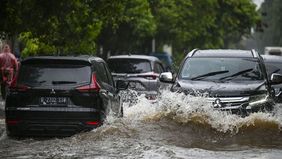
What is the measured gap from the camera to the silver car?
2105cm

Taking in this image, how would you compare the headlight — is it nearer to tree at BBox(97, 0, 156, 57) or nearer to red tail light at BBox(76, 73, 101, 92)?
red tail light at BBox(76, 73, 101, 92)

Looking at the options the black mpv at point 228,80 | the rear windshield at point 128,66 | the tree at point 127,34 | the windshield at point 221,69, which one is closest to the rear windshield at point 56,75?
the black mpv at point 228,80

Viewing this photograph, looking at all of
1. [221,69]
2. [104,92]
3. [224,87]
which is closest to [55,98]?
[104,92]

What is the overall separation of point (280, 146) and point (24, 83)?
4582 millimetres

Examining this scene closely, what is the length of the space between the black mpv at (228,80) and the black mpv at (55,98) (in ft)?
6.01

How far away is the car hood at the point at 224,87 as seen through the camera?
13664mm

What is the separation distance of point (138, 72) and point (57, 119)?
8.74 m

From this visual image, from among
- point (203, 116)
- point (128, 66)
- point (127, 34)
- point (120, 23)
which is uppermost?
point (203, 116)

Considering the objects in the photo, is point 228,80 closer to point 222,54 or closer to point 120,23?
point 222,54

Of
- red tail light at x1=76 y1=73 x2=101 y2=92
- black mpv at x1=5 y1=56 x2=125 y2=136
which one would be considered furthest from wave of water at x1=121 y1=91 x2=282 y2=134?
red tail light at x1=76 y1=73 x2=101 y2=92

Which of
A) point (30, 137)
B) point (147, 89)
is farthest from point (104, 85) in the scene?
point (147, 89)

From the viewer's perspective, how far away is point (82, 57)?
535 inches

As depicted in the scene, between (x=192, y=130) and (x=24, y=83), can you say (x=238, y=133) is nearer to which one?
(x=192, y=130)

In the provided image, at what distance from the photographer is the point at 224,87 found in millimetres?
13820
